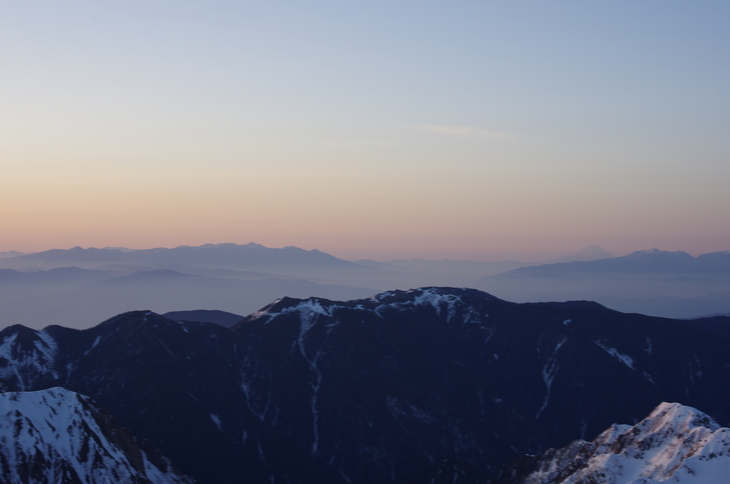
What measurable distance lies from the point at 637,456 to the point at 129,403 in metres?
136

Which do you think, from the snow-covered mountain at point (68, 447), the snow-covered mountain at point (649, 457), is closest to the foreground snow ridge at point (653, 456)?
the snow-covered mountain at point (649, 457)

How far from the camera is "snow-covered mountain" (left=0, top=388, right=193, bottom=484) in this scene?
123 metres

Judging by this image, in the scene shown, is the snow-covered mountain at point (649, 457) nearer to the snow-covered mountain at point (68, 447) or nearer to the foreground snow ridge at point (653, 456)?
the foreground snow ridge at point (653, 456)

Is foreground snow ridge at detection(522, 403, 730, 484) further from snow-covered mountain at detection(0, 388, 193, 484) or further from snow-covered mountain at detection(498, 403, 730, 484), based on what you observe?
snow-covered mountain at detection(0, 388, 193, 484)

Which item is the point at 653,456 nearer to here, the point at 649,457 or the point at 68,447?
the point at 649,457

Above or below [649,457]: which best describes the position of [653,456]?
above

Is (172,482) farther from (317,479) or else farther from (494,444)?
(494,444)

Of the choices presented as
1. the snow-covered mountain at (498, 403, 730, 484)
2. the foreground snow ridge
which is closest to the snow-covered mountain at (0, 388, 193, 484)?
the snow-covered mountain at (498, 403, 730, 484)

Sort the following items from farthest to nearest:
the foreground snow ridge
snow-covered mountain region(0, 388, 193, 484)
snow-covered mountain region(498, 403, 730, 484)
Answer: snow-covered mountain region(0, 388, 193, 484), snow-covered mountain region(498, 403, 730, 484), the foreground snow ridge

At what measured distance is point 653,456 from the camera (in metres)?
125

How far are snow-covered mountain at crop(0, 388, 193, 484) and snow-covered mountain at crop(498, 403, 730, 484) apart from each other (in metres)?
83.1

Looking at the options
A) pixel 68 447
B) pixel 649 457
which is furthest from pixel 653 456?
pixel 68 447

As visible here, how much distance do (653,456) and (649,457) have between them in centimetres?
82

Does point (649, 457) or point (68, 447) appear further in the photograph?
point (68, 447)
